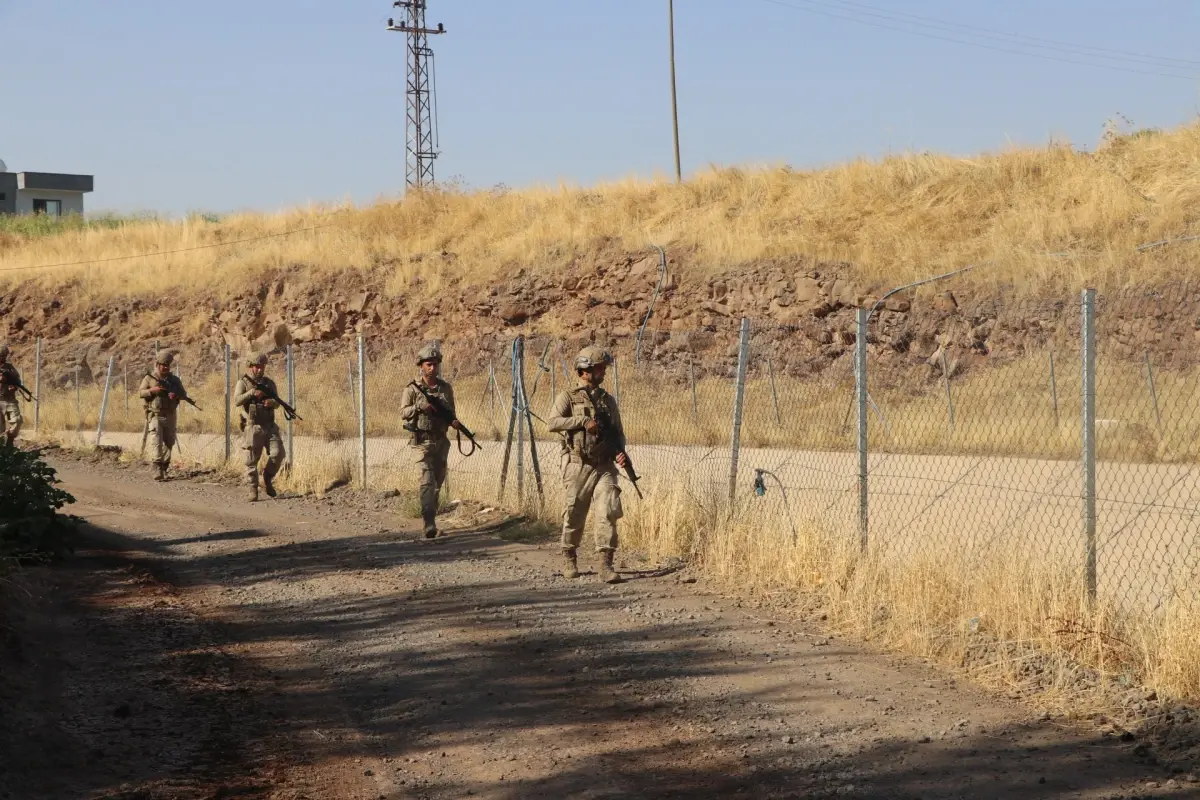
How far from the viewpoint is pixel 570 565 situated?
9742 millimetres

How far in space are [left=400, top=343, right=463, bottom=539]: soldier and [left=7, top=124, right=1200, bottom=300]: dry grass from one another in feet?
52.2

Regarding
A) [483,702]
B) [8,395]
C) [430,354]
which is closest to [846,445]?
[430,354]

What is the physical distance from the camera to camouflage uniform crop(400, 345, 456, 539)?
11.9 metres

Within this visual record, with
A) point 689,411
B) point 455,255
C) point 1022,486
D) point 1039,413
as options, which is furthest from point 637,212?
point 1022,486

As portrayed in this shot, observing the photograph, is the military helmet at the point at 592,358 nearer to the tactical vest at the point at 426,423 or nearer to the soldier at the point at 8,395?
the tactical vest at the point at 426,423

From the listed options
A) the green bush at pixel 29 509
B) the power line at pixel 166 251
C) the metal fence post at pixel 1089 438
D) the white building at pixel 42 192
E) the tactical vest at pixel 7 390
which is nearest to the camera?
the metal fence post at pixel 1089 438

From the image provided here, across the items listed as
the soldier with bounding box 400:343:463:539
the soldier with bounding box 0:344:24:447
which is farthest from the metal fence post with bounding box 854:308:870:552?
the soldier with bounding box 0:344:24:447

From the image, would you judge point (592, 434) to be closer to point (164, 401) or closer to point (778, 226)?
point (164, 401)

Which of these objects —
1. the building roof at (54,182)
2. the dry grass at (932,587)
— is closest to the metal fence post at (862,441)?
the dry grass at (932,587)

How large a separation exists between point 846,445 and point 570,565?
8952 millimetres

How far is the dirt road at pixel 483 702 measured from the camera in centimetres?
521

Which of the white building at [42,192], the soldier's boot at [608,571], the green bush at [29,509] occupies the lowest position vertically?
the soldier's boot at [608,571]

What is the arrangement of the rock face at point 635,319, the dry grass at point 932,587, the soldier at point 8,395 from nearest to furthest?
the dry grass at point 932,587 → the soldier at point 8,395 → the rock face at point 635,319

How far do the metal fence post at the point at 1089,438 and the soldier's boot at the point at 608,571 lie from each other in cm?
360
